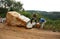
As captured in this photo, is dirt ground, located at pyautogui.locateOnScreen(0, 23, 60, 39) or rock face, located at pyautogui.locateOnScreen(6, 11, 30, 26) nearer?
dirt ground, located at pyautogui.locateOnScreen(0, 23, 60, 39)

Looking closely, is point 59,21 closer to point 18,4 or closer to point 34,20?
point 34,20

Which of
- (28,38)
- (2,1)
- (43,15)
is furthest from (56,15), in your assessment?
(2,1)

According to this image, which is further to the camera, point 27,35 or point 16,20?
point 16,20

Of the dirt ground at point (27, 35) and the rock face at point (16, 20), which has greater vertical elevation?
the rock face at point (16, 20)

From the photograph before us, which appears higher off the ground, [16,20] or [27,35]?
[16,20]

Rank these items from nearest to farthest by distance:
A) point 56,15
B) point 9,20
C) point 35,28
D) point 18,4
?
point 35,28, point 9,20, point 56,15, point 18,4

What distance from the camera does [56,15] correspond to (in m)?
13.3

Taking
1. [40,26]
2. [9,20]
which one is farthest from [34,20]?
[9,20]

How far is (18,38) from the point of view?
27.3 ft

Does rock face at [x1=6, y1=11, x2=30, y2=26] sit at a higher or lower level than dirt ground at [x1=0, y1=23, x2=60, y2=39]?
higher

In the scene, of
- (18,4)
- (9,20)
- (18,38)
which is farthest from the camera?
(18,4)

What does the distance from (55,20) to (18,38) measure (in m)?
5.54

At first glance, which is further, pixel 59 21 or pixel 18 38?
pixel 59 21

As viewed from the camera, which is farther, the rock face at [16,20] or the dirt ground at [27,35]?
the rock face at [16,20]
